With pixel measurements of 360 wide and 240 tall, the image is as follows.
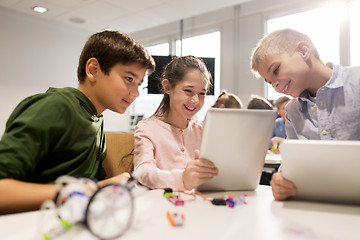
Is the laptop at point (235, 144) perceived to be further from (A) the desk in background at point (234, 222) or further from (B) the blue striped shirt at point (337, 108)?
(B) the blue striped shirt at point (337, 108)

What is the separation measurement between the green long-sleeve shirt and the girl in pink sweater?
200 millimetres

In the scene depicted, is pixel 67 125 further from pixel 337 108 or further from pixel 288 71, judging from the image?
pixel 337 108

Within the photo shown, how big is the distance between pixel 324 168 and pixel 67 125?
621mm

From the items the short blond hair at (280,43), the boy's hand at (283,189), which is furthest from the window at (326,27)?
the boy's hand at (283,189)

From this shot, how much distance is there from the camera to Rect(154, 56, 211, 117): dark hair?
1.21 metres

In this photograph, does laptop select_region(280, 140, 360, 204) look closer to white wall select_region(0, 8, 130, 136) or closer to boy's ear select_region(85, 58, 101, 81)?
boy's ear select_region(85, 58, 101, 81)

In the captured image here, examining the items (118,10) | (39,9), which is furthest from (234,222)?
(39,9)

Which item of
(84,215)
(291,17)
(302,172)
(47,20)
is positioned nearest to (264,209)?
(302,172)

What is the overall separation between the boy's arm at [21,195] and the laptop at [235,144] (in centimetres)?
37

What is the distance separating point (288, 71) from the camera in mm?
1021

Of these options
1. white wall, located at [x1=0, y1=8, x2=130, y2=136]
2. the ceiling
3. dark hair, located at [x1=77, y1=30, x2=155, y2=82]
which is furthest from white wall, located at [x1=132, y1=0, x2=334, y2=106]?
dark hair, located at [x1=77, y1=30, x2=155, y2=82]

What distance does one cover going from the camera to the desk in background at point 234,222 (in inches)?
17.5

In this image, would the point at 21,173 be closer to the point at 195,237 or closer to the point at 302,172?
the point at 195,237

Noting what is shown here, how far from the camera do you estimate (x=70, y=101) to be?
2.49ft
